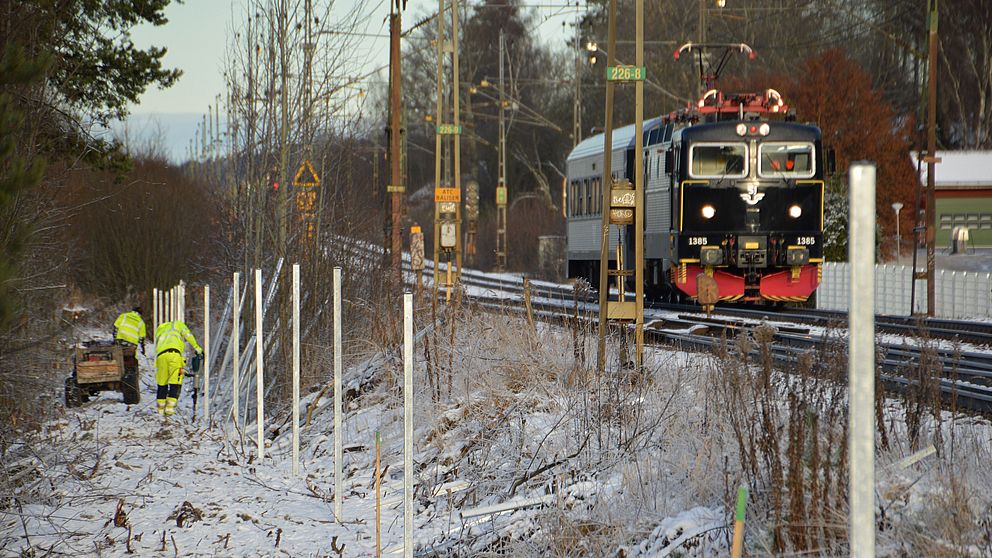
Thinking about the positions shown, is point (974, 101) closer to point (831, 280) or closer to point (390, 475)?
point (831, 280)

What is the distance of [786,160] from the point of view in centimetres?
1923

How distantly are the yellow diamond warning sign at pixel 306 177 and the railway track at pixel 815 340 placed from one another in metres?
2.69

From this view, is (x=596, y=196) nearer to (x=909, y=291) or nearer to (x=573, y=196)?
(x=573, y=196)

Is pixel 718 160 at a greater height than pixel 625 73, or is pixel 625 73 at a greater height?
pixel 625 73

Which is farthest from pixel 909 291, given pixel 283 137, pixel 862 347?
pixel 862 347

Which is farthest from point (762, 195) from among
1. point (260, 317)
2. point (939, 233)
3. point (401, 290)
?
point (939, 233)

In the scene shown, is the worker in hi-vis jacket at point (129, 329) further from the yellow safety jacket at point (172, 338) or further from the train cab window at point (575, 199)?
the train cab window at point (575, 199)

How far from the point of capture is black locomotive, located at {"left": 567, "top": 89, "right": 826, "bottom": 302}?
19.0m

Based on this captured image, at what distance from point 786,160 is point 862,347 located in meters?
16.4

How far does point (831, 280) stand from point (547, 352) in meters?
18.8

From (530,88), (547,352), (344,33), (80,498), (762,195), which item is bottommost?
(80,498)

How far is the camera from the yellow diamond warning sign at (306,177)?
1677 centimetres

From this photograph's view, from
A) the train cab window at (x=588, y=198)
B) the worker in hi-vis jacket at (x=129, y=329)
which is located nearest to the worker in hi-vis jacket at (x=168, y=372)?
the worker in hi-vis jacket at (x=129, y=329)

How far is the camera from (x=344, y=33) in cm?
1723
